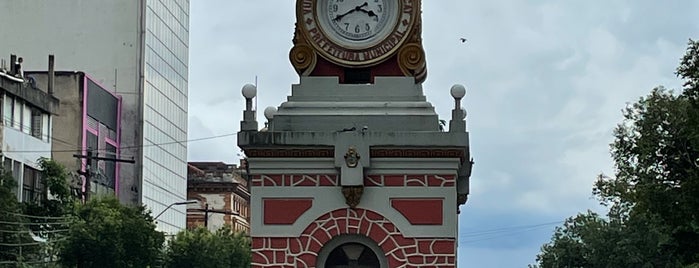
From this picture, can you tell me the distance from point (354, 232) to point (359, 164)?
921 mm

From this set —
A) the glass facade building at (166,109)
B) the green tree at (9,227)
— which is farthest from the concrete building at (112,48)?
the green tree at (9,227)

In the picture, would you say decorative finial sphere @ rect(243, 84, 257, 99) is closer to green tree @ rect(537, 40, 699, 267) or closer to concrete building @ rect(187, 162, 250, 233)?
green tree @ rect(537, 40, 699, 267)

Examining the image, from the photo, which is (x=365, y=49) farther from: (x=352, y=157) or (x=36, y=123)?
(x=36, y=123)

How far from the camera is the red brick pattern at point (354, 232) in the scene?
21.8 m

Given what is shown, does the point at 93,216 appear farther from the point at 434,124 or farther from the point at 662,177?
the point at 434,124

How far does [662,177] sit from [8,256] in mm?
22666

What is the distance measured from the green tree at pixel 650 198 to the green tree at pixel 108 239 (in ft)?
54.6

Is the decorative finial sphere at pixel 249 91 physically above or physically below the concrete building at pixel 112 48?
below

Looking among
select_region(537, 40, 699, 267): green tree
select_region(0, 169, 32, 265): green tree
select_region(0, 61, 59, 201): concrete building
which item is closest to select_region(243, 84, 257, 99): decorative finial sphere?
select_region(537, 40, 699, 267): green tree

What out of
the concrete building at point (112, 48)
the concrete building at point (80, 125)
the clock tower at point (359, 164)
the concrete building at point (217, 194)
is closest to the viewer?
the clock tower at point (359, 164)

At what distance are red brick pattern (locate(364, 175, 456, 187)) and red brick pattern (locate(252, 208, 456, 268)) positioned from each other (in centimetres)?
43

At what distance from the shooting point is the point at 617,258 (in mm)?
63688

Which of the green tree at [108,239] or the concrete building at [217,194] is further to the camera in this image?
the concrete building at [217,194]

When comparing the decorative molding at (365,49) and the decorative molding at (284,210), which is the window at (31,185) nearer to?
the decorative molding at (365,49)
